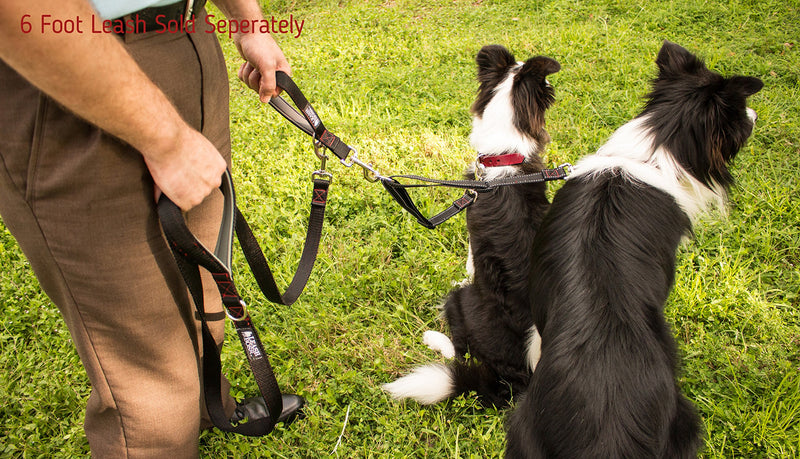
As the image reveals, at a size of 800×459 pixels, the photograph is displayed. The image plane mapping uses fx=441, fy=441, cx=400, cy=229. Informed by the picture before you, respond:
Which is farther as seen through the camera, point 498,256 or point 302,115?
point 498,256

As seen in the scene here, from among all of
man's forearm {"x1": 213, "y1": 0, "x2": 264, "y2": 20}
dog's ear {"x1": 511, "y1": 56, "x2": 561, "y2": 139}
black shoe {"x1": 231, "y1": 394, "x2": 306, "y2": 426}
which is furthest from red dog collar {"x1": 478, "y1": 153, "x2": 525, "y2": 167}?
black shoe {"x1": 231, "y1": 394, "x2": 306, "y2": 426}

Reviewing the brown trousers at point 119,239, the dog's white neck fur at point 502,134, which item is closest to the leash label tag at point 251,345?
the brown trousers at point 119,239

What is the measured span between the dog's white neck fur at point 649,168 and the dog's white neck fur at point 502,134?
0.54 meters

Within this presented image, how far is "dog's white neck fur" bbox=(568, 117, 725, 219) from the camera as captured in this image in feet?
6.39

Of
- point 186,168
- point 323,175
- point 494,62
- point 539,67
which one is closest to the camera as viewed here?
point 186,168

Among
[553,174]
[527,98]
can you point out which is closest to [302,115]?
[553,174]

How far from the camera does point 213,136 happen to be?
4.65ft

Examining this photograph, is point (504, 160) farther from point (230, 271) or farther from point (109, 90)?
point (109, 90)

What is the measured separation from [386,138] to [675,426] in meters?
3.11

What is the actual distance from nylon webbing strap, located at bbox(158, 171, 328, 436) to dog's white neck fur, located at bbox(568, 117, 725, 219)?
1.53 metres

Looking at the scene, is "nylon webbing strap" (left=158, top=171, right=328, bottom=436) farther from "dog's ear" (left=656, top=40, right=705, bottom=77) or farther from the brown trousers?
"dog's ear" (left=656, top=40, right=705, bottom=77)

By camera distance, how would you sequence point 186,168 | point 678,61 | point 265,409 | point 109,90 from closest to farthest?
point 109,90
point 186,168
point 678,61
point 265,409

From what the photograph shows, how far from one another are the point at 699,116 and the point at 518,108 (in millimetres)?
934

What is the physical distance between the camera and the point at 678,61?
6.91 feet
